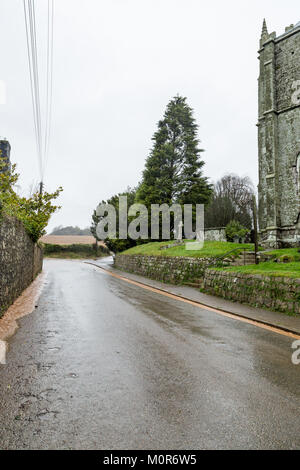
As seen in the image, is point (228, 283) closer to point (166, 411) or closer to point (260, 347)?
A: point (260, 347)

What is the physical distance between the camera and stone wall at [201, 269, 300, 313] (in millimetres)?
7656

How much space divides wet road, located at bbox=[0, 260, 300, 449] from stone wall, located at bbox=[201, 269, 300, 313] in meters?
2.01

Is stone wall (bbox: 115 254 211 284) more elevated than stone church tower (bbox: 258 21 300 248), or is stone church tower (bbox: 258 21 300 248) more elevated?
stone church tower (bbox: 258 21 300 248)

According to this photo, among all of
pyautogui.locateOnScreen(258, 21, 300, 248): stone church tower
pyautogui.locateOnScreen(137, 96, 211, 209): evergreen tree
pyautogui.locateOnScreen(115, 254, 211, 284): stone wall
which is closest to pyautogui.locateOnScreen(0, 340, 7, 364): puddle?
pyautogui.locateOnScreen(115, 254, 211, 284): stone wall

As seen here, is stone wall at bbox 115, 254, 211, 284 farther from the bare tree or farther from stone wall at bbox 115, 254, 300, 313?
the bare tree

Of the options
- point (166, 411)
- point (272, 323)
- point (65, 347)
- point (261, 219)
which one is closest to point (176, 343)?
point (65, 347)

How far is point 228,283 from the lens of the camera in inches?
410

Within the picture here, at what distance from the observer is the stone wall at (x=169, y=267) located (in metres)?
14.4

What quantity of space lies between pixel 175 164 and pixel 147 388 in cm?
2714

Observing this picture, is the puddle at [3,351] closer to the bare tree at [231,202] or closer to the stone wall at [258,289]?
the stone wall at [258,289]

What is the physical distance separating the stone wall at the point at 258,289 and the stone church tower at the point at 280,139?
8.96 m

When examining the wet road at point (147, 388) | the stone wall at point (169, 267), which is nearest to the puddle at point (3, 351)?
the wet road at point (147, 388)

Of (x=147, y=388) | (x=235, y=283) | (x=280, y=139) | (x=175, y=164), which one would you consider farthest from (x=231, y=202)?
(x=147, y=388)
